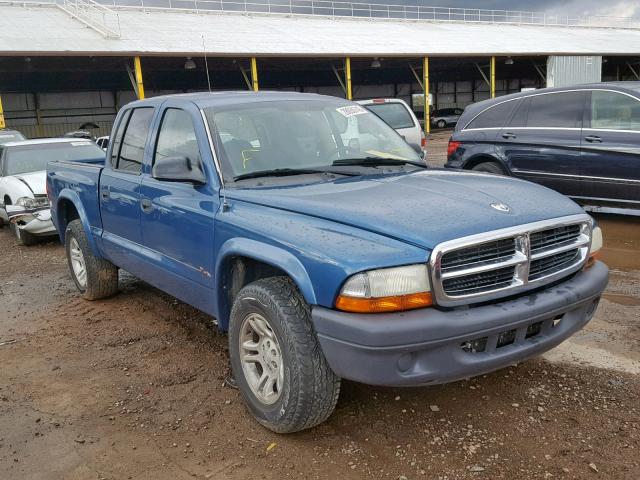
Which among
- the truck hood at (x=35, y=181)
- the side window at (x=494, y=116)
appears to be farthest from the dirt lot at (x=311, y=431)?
the truck hood at (x=35, y=181)

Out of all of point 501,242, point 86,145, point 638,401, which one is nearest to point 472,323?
point 501,242

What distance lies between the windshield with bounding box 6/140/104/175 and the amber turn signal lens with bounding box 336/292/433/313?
7.97 meters

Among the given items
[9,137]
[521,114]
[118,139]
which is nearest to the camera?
[118,139]

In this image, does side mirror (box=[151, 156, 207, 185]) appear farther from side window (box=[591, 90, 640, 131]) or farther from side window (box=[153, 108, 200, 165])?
side window (box=[591, 90, 640, 131])

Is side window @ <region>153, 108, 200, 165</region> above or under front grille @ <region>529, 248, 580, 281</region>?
above

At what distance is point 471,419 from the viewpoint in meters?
3.13

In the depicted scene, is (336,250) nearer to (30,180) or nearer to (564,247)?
(564,247)

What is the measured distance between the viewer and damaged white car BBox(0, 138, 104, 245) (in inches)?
332

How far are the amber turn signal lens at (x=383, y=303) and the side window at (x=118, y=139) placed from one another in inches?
121

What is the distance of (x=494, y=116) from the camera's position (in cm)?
819

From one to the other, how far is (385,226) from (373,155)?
137cm

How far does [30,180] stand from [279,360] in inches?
287

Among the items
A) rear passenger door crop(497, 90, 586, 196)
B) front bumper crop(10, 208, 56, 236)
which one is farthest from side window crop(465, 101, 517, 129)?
front bumper crop(10, 208, 56, 236)

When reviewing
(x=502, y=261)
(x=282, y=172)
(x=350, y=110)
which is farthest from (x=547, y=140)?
(x=502, y=261)
